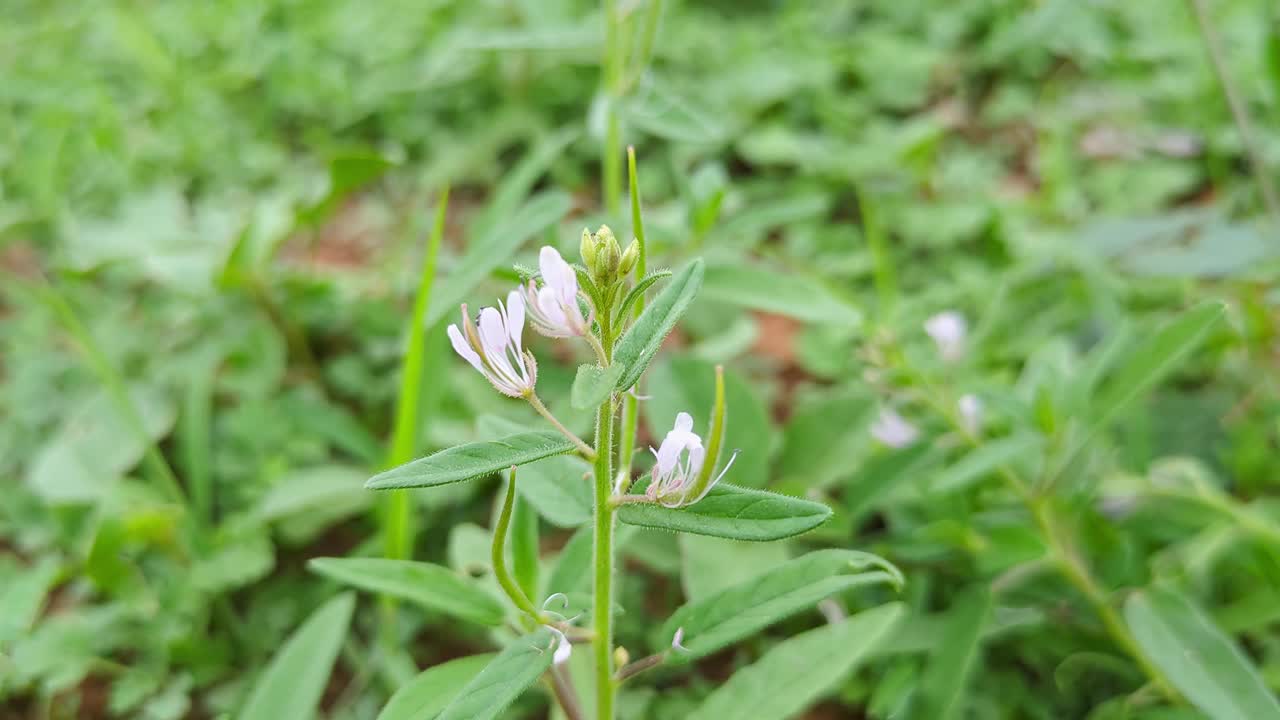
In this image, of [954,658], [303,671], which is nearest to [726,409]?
[954,658]

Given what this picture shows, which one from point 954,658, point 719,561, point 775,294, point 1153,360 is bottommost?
point 954,658

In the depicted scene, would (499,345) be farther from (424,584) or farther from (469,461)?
(424,584)

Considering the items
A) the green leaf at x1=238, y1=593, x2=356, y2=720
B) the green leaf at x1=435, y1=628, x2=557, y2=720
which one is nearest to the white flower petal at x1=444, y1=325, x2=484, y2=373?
the green leaf at x1=435, y1=628, x2=557, y2=720

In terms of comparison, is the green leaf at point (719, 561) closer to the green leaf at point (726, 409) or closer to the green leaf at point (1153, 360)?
the green leaf at point (726, 409)

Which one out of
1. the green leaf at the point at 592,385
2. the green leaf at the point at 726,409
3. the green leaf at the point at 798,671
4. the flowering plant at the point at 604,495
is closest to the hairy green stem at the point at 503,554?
the flowering plant at the point at 604,495

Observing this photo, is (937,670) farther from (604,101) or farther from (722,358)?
(604,101)

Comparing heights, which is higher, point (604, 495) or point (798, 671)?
point (604, 495)

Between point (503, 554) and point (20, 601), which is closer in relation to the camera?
point (503, 554)
